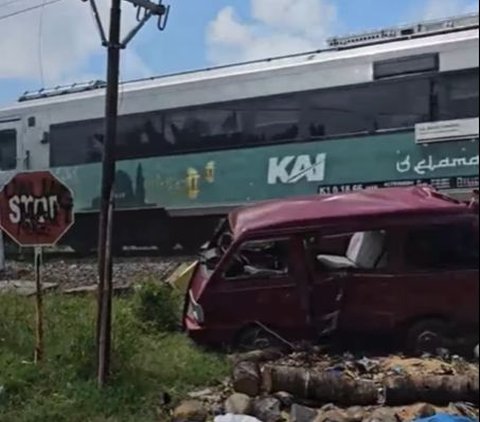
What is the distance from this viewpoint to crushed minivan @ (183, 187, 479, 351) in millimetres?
6078

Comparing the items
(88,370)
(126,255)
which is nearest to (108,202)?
(88,370)

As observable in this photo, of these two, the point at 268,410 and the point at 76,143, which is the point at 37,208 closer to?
→ the point at 268,410

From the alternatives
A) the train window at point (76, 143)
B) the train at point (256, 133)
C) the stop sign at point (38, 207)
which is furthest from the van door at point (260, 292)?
the train window at point (76, 143)

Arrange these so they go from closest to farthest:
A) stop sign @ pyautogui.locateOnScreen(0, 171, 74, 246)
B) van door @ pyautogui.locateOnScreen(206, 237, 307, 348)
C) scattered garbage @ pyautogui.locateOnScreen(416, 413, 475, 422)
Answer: scattered garbage @ pyautogui.locateOnScreen(416, 413, 475, 422)
stop sign @ pyautogui.locateOnScreen(0, 171, 74, 246)
van door @ pyautogui.locateOnScreen(206, 237, 307, 348)

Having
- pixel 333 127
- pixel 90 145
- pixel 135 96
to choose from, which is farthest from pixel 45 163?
pixel 333 127

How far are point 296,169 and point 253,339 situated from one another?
6042mm

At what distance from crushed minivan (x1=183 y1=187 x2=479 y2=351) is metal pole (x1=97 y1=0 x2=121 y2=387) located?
1.32m

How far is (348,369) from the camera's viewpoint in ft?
18.4

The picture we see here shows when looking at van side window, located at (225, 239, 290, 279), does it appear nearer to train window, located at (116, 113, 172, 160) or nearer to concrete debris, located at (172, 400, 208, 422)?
concrete debris, located at (172, 400, 208, 422)

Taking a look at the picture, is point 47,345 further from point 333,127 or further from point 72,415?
point 333,127

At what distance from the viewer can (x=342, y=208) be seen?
21.7 feet

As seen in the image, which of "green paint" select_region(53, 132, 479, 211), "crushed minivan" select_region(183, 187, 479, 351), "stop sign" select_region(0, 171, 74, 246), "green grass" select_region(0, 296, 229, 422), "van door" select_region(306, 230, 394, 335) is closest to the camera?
"green grass" select_region(0, 296, 229, 422)

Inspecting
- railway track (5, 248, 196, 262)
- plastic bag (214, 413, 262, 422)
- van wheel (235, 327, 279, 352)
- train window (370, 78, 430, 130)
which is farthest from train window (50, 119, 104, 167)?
plastic bag (214, 413, 262, 422)

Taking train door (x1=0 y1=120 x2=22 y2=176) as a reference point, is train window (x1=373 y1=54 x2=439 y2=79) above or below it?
above
